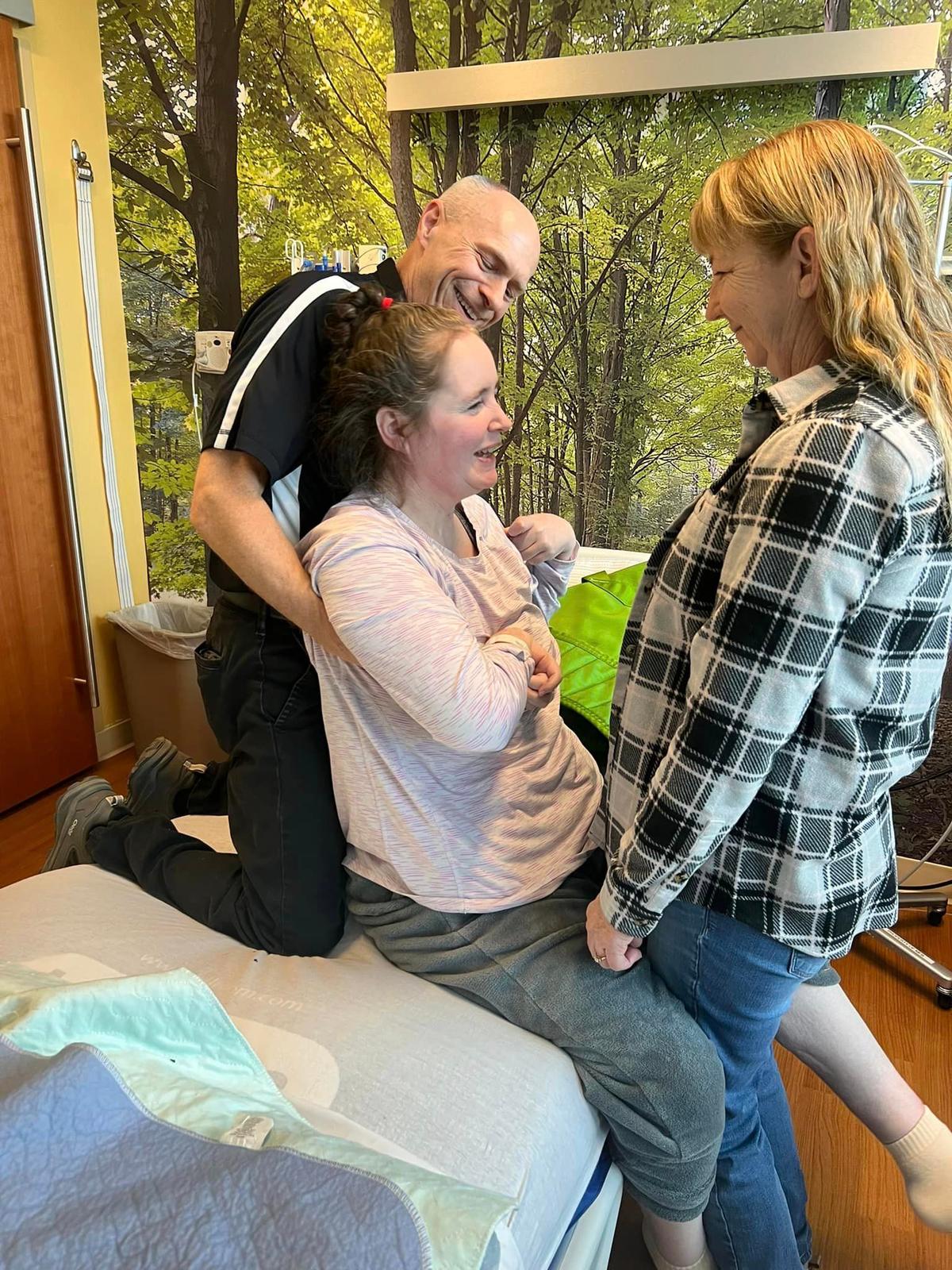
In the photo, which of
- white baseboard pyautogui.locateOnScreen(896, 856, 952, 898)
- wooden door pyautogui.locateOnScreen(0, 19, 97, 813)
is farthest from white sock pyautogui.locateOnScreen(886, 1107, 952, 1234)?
wooden door pyautogui.locateOnScreen(0, 19, 97, 813)

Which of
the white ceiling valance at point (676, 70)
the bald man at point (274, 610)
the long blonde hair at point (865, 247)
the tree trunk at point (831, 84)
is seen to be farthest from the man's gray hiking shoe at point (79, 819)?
the tree trunk at point (831, 84)

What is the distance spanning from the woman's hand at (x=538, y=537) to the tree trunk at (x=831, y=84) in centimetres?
161

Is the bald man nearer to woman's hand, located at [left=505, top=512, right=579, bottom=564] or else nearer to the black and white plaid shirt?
woman's hand, located at [left=505, top=512, right=579, bottom=564]

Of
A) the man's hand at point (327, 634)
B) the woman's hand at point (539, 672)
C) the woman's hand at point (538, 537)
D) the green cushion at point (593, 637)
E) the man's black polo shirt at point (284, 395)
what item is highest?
the man's black polo shirt at point (284, 395)

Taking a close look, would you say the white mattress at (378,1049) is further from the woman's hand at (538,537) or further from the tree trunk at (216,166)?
the tree trunk at (216,166)

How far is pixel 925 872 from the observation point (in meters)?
2.57

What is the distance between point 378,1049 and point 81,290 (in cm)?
270

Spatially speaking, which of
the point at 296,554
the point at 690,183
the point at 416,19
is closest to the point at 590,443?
the point at 690,183

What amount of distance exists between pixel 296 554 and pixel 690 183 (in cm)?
189

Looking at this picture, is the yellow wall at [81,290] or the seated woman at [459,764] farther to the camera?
the yellow wall at [81,290]

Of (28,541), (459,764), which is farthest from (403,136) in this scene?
(459,764)

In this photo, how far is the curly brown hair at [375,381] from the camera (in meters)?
1.18

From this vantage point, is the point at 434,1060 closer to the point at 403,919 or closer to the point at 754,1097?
the point at 403,919

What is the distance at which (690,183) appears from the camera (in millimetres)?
2494
